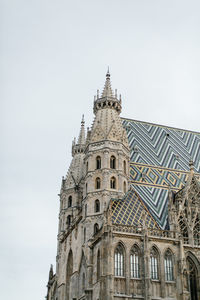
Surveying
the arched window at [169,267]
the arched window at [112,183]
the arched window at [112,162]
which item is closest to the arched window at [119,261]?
the arched window at [169,267]

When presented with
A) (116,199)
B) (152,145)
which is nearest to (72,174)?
(152,145)

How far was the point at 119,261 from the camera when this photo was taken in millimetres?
32344

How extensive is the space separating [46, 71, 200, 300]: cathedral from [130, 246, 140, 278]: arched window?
4cm

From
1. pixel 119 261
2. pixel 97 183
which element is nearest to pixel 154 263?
pixel 119 261

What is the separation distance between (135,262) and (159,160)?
1518 cm

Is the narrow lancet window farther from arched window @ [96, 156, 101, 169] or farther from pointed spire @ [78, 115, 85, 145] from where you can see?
pointed spire @ [78, 115, 85, 145]

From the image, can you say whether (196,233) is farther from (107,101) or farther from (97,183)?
(107,101)

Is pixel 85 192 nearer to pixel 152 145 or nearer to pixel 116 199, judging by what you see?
pixel 116 199

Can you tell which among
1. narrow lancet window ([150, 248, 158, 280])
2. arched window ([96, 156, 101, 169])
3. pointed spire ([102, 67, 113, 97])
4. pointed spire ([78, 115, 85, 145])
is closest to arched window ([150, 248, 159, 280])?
narrow lancet window ([150, 248, 158, 280])

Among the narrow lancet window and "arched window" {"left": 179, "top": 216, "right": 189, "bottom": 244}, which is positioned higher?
"arched window" {"left": 179, "top": 216, "right": 189, "bottom": 244}

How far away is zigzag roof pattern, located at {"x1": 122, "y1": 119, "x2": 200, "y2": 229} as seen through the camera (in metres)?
39.9

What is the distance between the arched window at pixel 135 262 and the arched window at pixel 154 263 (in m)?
1.19

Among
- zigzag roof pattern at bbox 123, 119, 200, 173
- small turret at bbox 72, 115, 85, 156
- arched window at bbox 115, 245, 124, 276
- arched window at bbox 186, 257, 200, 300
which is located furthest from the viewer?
small turret at bbox 72, 115, 85, 156

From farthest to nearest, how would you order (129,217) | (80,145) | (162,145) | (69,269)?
(80,145)
(162,145)
(69,269)
(129,217)
